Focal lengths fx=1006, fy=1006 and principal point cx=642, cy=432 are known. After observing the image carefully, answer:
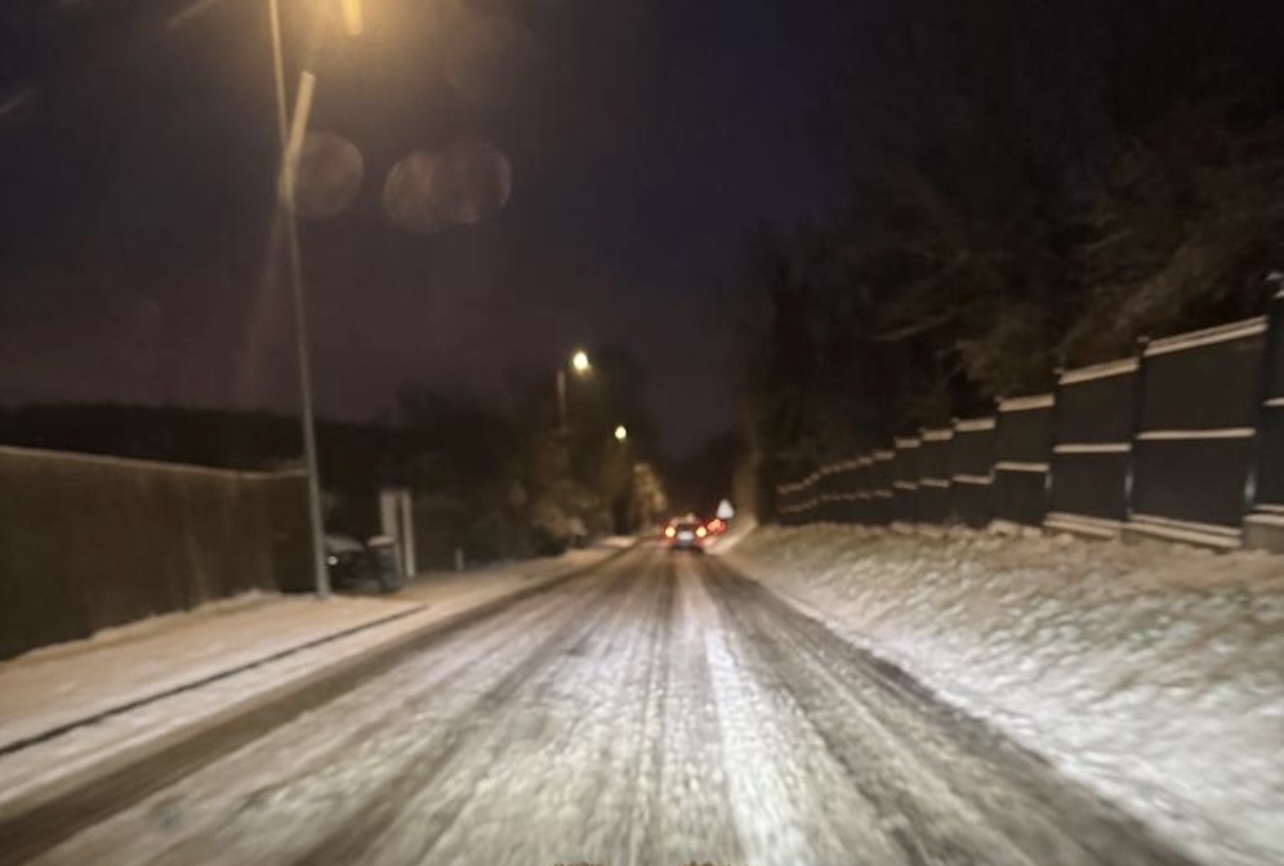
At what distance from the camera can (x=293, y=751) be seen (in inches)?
296

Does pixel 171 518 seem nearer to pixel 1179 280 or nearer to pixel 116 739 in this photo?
pixel 116 739

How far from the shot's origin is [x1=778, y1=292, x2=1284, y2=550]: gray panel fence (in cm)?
1003

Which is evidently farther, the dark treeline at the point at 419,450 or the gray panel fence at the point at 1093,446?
the dark treeline at the point at 419,450

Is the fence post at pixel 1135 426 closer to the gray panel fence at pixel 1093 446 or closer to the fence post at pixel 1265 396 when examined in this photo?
the gray panel fence at pixel 1093 446

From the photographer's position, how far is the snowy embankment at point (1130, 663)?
223 inches

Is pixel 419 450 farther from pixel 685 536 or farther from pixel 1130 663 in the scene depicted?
pixel 1130 663

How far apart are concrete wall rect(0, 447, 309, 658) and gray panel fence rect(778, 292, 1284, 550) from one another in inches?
553

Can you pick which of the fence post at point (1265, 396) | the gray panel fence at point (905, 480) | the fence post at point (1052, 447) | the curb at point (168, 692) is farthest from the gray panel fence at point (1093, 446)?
the curb at point (168, 692)

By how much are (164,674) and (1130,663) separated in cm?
1001

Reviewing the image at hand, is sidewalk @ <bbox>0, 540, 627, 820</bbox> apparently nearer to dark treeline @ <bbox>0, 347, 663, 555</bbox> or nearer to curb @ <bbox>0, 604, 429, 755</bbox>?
curb @ <bbox>0, 604, 429, 755</bbox>

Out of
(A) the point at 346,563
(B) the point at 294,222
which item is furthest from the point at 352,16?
(A) the point at 346,563

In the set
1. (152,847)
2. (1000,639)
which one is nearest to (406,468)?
(1000,639)

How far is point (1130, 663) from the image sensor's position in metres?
8.09

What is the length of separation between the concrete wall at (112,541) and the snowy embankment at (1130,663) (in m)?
10.7
